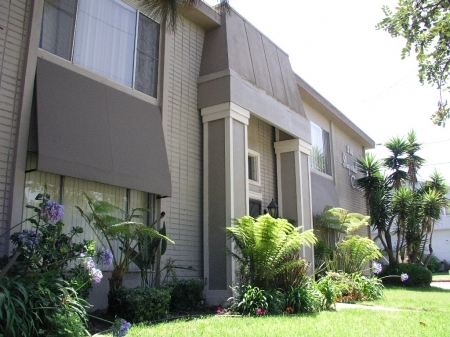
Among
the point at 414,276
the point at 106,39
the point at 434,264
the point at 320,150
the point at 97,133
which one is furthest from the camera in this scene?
the point at 434,264

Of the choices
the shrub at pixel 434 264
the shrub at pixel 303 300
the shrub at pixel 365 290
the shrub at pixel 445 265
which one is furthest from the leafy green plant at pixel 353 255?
the shrub at pixel 445 265

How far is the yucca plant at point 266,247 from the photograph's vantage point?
9.50 metres

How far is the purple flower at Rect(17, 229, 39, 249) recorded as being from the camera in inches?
250

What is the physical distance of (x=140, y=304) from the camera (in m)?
7.85

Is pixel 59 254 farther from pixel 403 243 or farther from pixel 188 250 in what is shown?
pixel 403 243

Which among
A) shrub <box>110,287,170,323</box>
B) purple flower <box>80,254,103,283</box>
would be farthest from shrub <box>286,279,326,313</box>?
purple flower <box>80,254,103,283</box>

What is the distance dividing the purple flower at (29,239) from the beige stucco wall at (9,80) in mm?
1074

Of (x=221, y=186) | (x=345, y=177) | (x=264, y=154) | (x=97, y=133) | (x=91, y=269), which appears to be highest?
(x=345, y=177)

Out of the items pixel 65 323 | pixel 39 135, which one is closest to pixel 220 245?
pixel 39 135

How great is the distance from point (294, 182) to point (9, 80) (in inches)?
355

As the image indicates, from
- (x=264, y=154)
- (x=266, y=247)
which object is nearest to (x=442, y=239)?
(x=264, y=154)

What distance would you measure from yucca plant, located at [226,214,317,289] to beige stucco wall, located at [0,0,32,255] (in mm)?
4424

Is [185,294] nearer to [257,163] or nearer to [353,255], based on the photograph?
[257,163]

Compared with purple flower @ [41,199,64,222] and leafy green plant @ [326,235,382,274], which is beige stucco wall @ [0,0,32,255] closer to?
purple flower @ [41,199,64,222]
